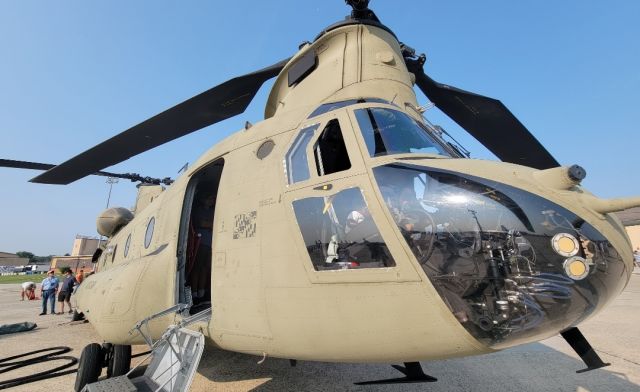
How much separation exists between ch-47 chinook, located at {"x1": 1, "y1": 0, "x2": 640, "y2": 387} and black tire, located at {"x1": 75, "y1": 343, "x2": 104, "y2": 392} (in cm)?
3

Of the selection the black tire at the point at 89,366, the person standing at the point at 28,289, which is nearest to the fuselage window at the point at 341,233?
the black tire at the point at 89,366

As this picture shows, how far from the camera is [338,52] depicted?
4691 mm

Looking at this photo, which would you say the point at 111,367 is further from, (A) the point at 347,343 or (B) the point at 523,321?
(B) the point at 523,321

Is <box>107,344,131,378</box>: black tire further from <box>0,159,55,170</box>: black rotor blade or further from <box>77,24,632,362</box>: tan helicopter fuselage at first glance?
<box>0,159,55,170</box>: black rotor blade

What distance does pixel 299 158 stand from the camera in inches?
122

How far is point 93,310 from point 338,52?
4.98 m

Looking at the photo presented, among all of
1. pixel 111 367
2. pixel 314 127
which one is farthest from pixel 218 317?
pixel 111 367

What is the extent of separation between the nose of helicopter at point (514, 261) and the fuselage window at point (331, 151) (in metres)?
0.98

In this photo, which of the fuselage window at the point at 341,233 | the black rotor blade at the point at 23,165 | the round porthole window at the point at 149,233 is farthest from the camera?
the black rotor blade at the point at 23,165

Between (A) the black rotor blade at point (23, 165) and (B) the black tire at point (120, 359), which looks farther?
(A) the black rotor blade at point (23, 165)

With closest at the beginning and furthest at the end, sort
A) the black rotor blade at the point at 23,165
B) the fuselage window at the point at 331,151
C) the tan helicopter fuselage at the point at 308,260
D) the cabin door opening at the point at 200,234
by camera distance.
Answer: the tan helicopter fuselage at the point at 308,260, the fuselage window at the point at 331,151, the cabin door opening at the point at 200,234, the black rotor blade at the point at 23,165

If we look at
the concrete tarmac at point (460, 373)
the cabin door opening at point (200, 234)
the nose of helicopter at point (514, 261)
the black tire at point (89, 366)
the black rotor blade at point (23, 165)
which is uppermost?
the black rotor blade at point (23, 165)

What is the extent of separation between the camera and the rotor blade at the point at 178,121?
5.20m

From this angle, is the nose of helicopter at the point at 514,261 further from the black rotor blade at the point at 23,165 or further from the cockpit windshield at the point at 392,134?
the black rotor blade at the point at 23,165
